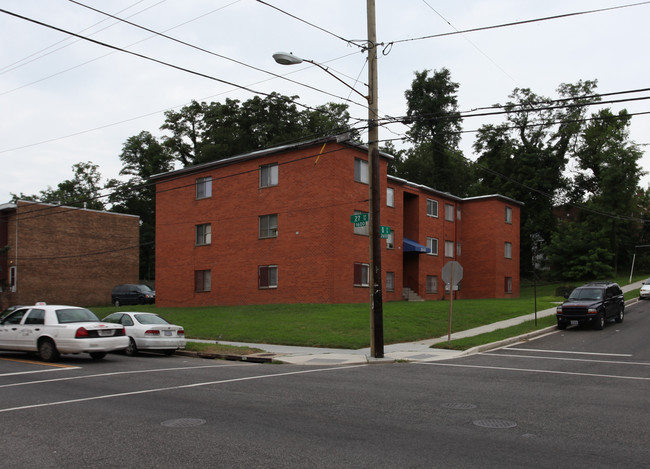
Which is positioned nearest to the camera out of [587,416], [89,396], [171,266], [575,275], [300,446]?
[300,446]

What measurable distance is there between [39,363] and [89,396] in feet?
22.3

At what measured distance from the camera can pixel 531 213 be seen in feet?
214

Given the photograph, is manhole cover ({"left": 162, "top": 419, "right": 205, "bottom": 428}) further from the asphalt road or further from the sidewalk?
the sidewalk

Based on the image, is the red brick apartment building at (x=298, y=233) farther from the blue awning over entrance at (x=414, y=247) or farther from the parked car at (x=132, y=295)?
the parked car at (x=132, y=295)

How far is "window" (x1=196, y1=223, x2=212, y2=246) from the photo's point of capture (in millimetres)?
38669

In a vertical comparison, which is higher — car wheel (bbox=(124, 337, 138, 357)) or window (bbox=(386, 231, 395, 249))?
window (bbox=(386, 231, 395, 249))

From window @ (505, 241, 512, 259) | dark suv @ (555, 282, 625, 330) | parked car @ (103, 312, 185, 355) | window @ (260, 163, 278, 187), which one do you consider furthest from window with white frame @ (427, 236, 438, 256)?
parked car @ (103, 312, 185, 355)

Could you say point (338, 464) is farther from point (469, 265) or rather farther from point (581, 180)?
point (581, 180)

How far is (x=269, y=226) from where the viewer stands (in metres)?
35.5

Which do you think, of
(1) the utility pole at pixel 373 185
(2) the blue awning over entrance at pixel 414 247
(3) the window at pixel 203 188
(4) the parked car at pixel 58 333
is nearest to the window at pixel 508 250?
(2) the blue awning over entrance at pixel 414 247

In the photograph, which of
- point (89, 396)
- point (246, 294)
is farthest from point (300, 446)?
point (246, 294)

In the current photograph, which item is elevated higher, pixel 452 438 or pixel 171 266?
pixel 171 266

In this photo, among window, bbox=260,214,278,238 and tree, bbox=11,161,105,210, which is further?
tree, bbox=11,161,105,210

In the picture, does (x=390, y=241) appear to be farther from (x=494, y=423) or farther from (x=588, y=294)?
(x=494, y=423)
